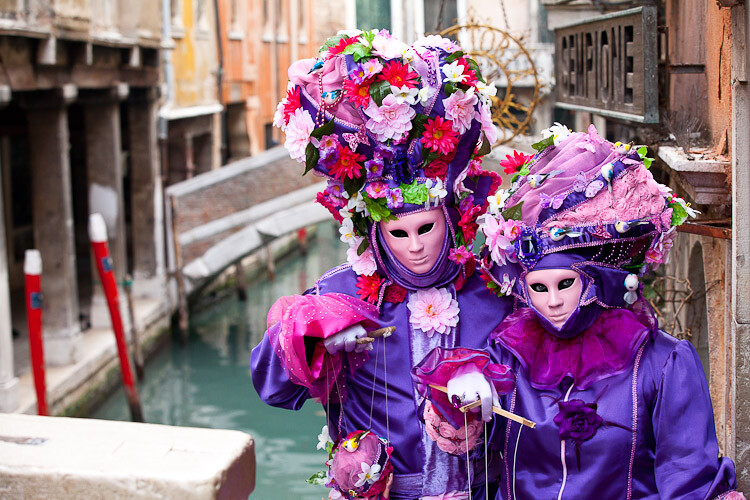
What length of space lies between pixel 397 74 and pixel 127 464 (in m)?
1.42

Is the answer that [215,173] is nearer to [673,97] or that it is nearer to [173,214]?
[173,214]

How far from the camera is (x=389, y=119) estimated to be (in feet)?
9.53

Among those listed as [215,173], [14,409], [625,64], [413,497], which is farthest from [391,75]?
[215,173]

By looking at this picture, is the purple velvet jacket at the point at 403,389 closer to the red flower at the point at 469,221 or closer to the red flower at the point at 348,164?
the red flower at the point at 469,221

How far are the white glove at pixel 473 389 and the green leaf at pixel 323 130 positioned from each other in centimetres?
82

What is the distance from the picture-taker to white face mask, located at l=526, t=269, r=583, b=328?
262 centimetres

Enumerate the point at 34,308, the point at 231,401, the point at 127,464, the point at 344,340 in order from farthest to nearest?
the point at 231,401 < the point at 34,308 < the point at 344,340 < the point at 127,464

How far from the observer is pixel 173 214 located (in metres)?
12.1

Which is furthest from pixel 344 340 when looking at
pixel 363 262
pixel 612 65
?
pixel 612 65

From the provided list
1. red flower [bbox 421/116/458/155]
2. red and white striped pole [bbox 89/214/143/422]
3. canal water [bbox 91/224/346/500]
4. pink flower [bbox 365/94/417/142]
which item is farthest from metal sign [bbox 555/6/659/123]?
red and white striped pole [bbox 89/214/143/422]

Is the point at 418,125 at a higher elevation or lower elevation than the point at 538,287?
higher

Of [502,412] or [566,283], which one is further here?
[566,283]

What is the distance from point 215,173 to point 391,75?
9.34 meters

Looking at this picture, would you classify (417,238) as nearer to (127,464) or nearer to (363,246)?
(363,246)
